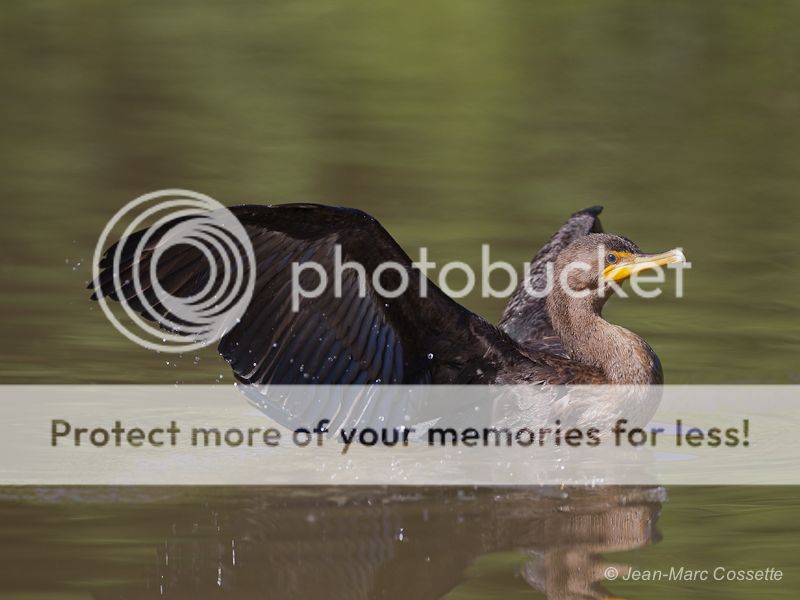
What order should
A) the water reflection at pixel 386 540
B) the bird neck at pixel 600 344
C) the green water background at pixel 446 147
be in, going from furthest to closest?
1. the green water background at pixel 446 147
2. the bird neck at pixel 600 344
3. the water reflection at pixel 386 540

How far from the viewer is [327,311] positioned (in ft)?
22.8

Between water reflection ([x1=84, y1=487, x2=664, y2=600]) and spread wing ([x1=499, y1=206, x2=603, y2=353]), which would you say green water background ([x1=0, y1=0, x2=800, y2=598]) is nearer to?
water reflection ([x1=84, y1=487, x2=664, y2=600])

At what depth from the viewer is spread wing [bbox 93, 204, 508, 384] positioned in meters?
6.61

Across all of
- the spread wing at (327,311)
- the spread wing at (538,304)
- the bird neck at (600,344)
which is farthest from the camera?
the spread wing at (538,304)

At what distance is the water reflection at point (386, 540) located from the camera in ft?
18.4

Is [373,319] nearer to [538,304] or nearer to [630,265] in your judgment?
[630,265]

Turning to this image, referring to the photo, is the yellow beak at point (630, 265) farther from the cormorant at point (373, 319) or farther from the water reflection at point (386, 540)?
the water reflection at point (386, 540)

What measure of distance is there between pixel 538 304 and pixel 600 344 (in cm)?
102

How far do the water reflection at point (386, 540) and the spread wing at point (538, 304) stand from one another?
1803 mm

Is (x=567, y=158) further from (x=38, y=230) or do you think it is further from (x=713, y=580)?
(x=713, y=580)

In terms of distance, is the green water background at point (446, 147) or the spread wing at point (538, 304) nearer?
the spread wing at point (538, 304)

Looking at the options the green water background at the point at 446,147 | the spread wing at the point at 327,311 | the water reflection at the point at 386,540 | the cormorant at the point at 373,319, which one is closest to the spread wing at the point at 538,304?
the cormorant at the point at 373,319

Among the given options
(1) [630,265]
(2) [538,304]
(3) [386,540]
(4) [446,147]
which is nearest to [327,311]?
(3) [386,540]

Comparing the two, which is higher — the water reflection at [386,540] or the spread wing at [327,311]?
the spread wing at [327,311]
